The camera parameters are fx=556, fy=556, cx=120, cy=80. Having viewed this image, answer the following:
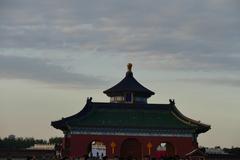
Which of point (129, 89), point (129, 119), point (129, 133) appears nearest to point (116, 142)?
point (129, 133)

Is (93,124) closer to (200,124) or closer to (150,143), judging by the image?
(150,143)

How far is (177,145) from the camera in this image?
44750 mm

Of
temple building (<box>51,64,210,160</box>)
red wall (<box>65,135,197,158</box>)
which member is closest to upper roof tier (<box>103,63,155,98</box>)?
temple building (<box>51,64,210,160</box>)

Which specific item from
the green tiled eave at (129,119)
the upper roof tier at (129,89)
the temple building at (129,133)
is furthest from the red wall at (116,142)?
the upper roof tier at (129,89)

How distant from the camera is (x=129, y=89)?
164 feet

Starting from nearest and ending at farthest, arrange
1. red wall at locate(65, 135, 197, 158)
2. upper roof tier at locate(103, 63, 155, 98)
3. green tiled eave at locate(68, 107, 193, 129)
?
red wall at locate(65, 135, 197, 158), green tiled eave at locate(68, 107, 193, 129), upper roof tier at locate(103, 63, 155, 98)

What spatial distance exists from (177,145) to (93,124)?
22.8ft

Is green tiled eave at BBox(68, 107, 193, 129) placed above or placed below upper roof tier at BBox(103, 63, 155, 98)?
below

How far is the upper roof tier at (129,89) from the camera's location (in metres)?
49.9

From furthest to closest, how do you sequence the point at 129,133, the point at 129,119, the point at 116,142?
1. the point at 129,119
2. the point at 129,133
3. the point at 116,142

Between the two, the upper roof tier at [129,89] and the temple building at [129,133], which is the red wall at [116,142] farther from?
the upper roof tier at [129,89]

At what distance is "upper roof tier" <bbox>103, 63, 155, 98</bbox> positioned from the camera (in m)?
49.9

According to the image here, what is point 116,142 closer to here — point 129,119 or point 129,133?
point 129,133

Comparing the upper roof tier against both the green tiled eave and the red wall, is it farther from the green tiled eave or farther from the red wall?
the red wall
